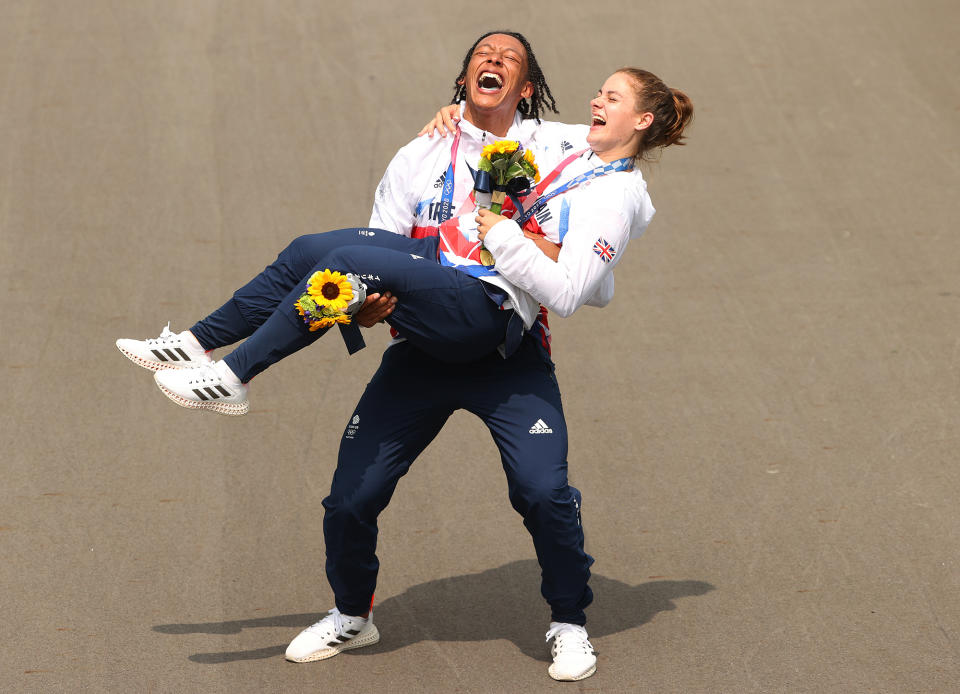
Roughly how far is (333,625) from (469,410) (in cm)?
93

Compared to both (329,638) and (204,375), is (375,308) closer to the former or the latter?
(204,375)

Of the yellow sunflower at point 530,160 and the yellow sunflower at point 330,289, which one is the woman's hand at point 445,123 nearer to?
the yellow sunflower at point 530,160

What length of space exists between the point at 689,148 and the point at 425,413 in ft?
15.6

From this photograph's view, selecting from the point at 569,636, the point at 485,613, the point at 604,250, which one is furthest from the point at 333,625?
the point at 604,250

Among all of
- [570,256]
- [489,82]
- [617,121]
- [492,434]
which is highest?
[489,82]

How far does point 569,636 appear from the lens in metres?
3.98

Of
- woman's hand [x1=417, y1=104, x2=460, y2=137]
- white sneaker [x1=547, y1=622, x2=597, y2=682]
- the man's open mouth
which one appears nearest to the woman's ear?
the man's open mouth

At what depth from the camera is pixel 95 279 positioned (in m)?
6.63

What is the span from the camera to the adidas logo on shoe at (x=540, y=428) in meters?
3.83

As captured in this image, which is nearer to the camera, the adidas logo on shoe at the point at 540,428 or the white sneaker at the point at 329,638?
the adidas logo on shoe at the point at 540,428

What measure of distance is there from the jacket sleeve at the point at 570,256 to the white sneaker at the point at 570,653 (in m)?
1.15

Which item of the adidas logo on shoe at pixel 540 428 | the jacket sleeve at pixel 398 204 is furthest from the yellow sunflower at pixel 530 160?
the adidas logo on shoe at pixel 540 428

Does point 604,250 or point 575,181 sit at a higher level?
point 575,181

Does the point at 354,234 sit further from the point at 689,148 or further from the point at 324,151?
the point at 689,148
